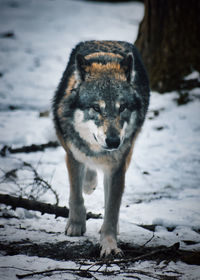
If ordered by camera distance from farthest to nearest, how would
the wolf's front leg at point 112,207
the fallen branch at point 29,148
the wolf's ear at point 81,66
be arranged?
the fallen branch at point 29,148
the wolf's ear at point 81,66
the wolf's front leg at point 112,207

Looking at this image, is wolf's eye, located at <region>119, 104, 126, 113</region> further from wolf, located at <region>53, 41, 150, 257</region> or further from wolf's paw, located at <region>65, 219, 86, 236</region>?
wolf's paw, located at <region>65, 219, 86, 236</region>

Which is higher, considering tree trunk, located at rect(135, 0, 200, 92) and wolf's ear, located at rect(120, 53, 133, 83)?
tree trunk, located at rect(135, 0, 200, 92)

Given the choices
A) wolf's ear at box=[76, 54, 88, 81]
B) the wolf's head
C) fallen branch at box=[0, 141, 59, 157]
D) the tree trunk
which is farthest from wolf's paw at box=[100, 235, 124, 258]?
the tree trunk

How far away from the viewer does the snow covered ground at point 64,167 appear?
286cm

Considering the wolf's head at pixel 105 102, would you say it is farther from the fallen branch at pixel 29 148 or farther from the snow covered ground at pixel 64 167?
the fallen branch at pixel 29 148

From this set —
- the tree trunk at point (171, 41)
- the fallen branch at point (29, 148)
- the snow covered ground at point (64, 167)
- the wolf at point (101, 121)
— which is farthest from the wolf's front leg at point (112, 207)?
the tree trunk at point (171, 41)

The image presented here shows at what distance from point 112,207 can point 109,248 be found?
432mm

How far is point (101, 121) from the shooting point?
278 cm

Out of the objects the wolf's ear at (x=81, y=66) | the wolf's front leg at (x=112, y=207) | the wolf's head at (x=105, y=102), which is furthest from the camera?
the wolf's ear at (x=81, y=66)

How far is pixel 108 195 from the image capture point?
313cm

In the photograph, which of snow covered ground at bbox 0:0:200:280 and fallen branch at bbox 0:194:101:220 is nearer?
snow covered ground at bbox 0:0:200:280

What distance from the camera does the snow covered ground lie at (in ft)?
9.39

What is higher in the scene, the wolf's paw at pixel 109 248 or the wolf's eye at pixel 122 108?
the wolf's eye at pixel 122 108

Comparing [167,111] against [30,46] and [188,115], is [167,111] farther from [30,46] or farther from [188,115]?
[30,46]
